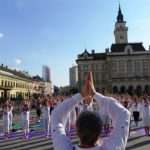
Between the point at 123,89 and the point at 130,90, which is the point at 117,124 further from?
the point at 123,89

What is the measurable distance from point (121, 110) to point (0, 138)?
1641 cm

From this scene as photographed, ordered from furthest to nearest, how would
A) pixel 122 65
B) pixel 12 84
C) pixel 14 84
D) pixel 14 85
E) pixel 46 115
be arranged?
pixel 122 65 < pixel 14 84 < pixel 14 85 < pixel 12 84 < pixel 46 115

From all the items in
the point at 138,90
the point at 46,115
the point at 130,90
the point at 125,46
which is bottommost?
the point at 46,115

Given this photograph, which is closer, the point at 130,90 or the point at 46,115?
the point at 46,115

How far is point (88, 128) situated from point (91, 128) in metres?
0.02

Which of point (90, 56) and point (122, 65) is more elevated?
point (90, 56)

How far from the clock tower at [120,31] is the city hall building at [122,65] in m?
4.39

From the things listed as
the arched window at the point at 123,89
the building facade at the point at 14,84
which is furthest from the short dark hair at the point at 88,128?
the arched window at the point at 123,89

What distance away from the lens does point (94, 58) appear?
Result: 408 feet

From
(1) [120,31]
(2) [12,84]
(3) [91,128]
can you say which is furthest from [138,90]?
(3) [91,128]

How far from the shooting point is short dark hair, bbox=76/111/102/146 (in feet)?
8.24

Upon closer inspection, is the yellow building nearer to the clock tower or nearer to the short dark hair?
the clock tower

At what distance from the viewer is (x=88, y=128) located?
2510 mm

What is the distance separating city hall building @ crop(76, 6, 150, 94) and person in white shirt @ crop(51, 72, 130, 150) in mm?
112102
